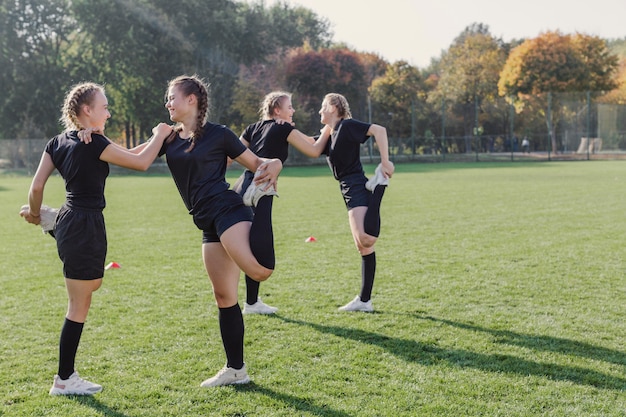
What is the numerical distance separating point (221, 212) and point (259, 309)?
2.42 meters

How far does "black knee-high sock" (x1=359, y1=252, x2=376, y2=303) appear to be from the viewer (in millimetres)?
6395

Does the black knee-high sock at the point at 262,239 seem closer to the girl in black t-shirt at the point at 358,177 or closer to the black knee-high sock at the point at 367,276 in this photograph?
the girl in black t-shirt at the point at 358,177

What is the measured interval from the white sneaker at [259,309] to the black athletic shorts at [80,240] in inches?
93.9

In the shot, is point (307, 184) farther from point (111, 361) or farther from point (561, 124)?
point (561, 124)

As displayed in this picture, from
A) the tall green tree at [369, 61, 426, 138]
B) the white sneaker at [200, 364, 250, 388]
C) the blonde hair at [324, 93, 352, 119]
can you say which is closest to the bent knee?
the blonde hair at [324, 93, 352, 119]

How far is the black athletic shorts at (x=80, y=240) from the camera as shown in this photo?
4098 millimetres

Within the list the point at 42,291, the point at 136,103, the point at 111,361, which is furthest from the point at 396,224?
the point at 136,103

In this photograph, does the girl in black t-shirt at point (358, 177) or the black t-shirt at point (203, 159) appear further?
the girl in black t-shirt at point (358, 177)

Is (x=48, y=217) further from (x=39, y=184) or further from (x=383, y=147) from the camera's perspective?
(x=383, y=147)

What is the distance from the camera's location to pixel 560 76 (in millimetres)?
49812

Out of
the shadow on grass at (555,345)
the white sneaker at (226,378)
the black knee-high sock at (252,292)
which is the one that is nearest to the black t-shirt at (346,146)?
the black knee-high sock at (252,292)

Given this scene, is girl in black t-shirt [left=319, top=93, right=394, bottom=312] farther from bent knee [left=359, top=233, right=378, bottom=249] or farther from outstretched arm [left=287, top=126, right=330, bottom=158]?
outstretched arm [left=287, top=126, right=330, bottom=158]

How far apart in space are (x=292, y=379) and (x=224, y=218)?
1.28 metres

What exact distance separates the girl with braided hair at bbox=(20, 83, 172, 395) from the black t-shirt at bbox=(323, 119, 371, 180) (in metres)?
2.47
